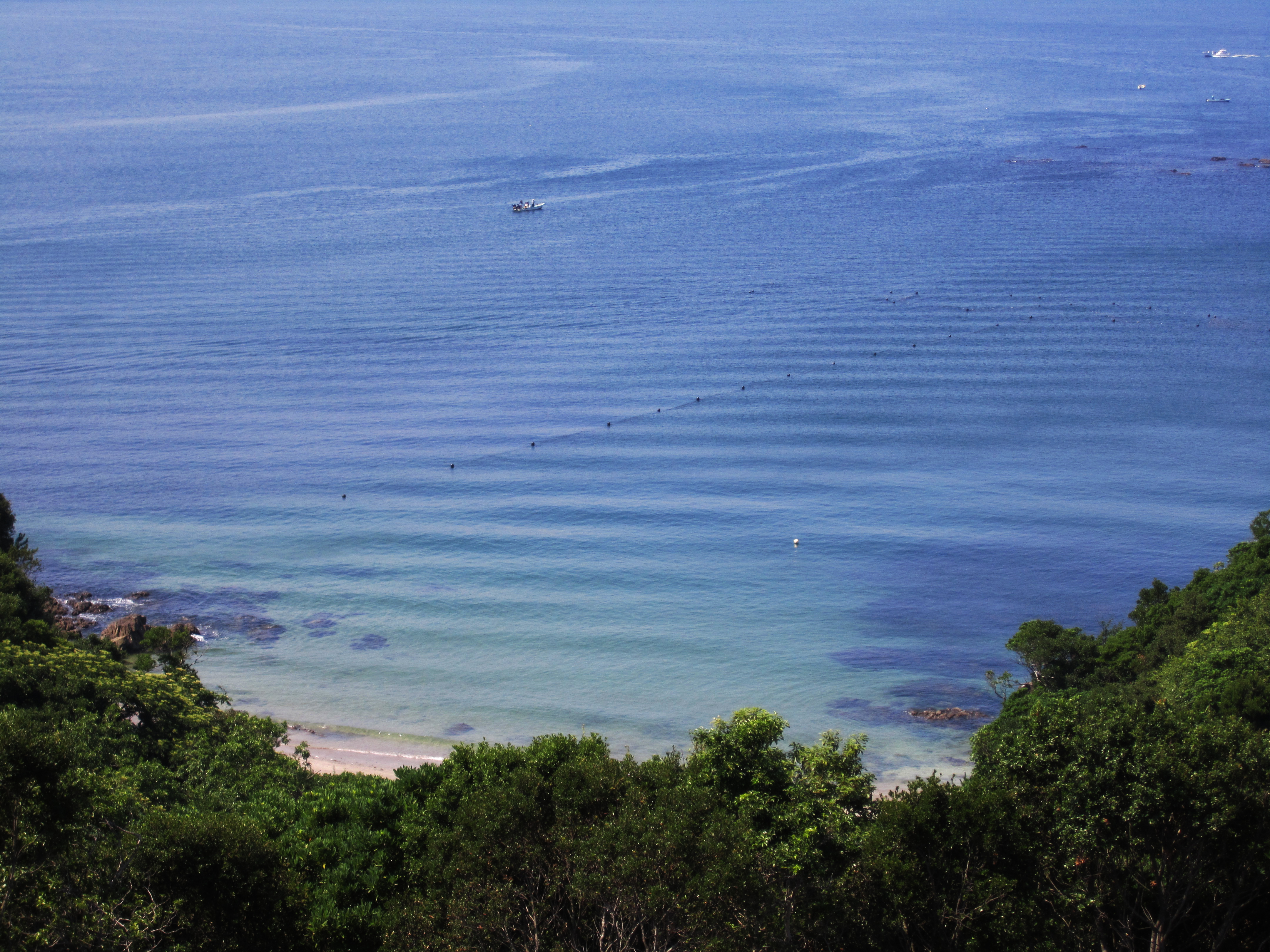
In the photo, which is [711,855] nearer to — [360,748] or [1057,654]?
[1057,654]

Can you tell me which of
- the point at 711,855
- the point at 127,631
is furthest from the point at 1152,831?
the point at 127,631

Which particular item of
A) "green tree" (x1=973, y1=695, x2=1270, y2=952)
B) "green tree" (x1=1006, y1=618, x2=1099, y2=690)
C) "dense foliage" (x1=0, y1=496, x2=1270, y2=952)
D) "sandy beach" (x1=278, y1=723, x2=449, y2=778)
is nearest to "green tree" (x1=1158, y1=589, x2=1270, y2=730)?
"green tree" (x1=1006, y1=618, x2=1099, y2=690)

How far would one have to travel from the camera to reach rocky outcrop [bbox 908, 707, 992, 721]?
38.4 meters

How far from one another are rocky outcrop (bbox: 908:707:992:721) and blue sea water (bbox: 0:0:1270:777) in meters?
0.59

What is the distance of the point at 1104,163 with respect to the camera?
117 m

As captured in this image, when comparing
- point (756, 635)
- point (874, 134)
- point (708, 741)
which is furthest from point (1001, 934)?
point (874, 134)

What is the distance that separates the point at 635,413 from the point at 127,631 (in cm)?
2950

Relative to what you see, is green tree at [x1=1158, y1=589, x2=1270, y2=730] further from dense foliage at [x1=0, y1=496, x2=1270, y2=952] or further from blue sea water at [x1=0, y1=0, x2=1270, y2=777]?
blue sea water at [x1=0, y1=0, x2=1270, y2=777]

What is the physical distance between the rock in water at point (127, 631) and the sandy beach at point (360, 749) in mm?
7554

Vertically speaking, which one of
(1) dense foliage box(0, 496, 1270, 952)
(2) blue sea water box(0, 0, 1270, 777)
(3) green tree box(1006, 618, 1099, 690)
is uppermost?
(2) blue sea water box(0, 0, 1270, 777)

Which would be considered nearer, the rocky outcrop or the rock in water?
the rocky outcrop

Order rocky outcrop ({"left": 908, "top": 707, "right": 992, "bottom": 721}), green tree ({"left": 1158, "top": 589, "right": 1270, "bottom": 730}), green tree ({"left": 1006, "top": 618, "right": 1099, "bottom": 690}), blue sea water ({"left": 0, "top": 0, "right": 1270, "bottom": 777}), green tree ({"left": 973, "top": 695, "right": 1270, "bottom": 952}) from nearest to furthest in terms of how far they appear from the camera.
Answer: green tree ({"left": 973, "top": 695, "right": 1270, "bottom": 952}), green tree ({"left": 1158, "top": 589, "right": 1270, "bottom": 730}), green tree ({"left": 1006, "top": 618, "right": 1099, "bottom": 690}), rocky outcrop ({"left": 908, "top": 707, "right": 992, "bottom": 721}), blue sea water ({"left": 0, "top": 0, "right": 1270, "bottom": 777})

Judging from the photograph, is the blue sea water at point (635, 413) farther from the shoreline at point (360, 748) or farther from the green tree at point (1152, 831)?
the green tree at point (1152, 831)

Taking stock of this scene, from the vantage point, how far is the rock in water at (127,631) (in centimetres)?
4106
